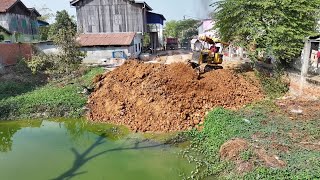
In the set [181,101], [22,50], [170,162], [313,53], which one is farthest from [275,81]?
[22,50]

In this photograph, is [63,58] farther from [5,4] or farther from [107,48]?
[5,4]

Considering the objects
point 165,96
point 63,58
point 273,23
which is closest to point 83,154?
point 165,96

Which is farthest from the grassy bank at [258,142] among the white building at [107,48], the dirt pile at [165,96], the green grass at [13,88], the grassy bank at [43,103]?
the white building at [107,48]

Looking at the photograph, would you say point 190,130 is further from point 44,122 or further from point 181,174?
point 44,122

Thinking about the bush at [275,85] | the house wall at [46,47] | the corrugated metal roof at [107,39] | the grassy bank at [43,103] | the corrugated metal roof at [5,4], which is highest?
the corrugated metal roof at [5,4]

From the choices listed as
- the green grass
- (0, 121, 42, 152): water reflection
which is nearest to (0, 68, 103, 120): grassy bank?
the green grass

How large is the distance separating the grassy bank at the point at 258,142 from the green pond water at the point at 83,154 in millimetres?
875

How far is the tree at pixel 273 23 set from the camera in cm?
1512

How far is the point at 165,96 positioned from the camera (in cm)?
1443

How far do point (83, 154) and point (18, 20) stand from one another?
27296 millimetres

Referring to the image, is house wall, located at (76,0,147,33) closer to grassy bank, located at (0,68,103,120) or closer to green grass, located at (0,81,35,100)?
green grass, located at (0,81,35,100)

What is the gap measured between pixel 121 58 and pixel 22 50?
26.9 feet

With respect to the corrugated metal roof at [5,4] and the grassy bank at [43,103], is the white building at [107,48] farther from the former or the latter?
the grassy bank at [43,103]

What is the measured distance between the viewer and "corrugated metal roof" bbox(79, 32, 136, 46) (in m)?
26.8
